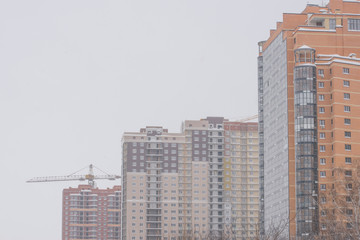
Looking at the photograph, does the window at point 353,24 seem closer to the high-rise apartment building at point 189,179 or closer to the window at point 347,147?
the window at point 347,147

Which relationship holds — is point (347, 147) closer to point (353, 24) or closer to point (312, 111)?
point (312, 111)

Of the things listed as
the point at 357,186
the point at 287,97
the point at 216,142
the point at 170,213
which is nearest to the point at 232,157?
the point at 216,142

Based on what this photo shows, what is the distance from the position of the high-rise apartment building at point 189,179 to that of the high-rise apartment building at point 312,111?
60002 mm

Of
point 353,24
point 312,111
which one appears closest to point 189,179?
point 312,111

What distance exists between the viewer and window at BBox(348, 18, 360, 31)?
12500cm

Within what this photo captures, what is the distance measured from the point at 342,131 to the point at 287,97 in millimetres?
11637

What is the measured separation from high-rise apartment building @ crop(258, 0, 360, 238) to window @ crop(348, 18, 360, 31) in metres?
0.02

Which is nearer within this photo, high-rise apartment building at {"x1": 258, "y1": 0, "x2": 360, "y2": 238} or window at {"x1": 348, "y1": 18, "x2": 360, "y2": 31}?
high-rise apartment building at {"x1": 258, "y1": 0, "x2": 360, "y2": 238}

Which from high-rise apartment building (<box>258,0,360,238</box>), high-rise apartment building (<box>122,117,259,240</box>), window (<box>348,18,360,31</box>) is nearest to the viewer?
high-rise apartment building (<box>258,0,360,238</box>)

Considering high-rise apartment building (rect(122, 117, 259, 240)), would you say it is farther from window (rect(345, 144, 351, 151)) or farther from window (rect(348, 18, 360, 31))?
window (rect(345, 144, 351, 151))

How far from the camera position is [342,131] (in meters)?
117

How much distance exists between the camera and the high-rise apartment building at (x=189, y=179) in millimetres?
189750

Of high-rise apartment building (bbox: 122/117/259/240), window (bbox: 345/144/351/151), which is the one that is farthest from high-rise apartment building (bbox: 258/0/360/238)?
high-rise apartment building (bbox: 122/117/259/240)

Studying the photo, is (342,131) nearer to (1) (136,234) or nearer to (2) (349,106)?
(2) (349,106)
